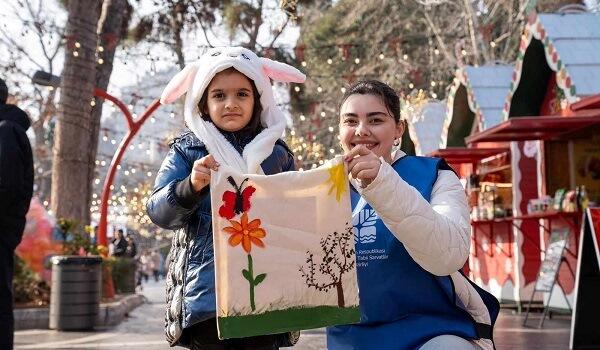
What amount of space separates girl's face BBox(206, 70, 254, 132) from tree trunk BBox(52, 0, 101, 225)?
12.5 metres

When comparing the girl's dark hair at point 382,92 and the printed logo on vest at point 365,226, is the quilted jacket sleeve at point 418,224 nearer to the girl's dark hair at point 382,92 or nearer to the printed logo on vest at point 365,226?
the printed logo on vest at point 365,226

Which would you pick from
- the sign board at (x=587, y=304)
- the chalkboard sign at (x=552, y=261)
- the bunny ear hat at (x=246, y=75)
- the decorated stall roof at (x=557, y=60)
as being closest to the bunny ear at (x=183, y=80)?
the bunny ear hat at (x=246, y=75)

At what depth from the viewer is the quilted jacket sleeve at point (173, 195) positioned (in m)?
3.01

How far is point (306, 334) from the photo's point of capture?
10.2m

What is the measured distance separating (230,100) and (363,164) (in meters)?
0.85

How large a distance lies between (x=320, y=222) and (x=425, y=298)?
0.37 meters

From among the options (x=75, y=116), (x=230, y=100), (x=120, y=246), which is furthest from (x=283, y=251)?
(x=120, y=246)

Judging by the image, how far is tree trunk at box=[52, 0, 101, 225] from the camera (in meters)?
15.3

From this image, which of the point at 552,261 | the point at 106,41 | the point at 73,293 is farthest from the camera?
the point at 106,41

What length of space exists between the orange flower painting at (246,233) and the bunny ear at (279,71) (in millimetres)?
895

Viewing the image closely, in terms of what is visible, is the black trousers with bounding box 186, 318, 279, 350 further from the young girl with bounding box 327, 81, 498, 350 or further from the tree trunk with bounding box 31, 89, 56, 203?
the tree trunk with bounding box 31, 89, 56, 203

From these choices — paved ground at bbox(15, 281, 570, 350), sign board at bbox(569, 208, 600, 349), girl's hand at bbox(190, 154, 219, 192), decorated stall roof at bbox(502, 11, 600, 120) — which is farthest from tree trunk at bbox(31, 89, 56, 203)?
girl's hand at bbox(190, 154, 219, 192)

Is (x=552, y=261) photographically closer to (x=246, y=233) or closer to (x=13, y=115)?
(x=13, y=115)

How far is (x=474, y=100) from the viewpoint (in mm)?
16031
